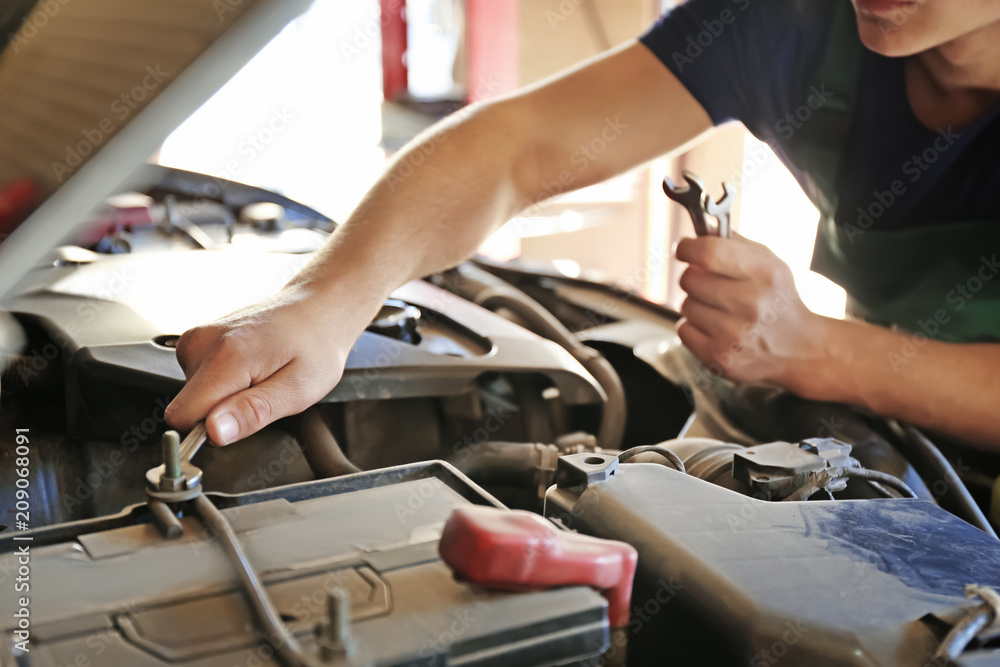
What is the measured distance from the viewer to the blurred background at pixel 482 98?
11.9 feet

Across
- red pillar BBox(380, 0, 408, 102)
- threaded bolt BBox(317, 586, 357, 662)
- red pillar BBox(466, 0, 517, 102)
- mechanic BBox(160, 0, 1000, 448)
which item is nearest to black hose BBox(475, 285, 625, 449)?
mechanic BBox(160, 0, 1000, 448)

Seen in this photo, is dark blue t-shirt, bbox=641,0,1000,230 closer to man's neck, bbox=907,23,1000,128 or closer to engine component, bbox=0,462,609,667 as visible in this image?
man's neck, bbox=907,23,1000,128

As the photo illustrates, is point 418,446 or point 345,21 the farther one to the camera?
point 345,21

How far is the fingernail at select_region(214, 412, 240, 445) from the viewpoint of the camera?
0.65 metres

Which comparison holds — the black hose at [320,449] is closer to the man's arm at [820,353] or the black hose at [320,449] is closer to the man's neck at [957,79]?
the man's arm at [820,353]

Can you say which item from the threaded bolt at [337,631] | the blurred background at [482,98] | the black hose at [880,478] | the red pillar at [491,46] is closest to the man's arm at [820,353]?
the black hose at [880,478]

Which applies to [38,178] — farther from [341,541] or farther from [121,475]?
[121,475]

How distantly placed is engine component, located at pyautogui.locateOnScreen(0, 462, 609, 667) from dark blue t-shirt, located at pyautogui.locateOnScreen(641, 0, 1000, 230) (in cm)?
71

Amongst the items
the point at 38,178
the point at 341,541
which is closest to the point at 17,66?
the point at 38,178

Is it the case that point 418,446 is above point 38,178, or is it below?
below

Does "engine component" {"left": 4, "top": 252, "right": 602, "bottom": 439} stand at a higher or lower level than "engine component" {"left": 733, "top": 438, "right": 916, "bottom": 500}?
higher

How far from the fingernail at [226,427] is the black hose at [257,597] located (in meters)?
0.12

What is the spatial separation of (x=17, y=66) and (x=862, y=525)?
594mm

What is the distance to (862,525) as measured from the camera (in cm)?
57
